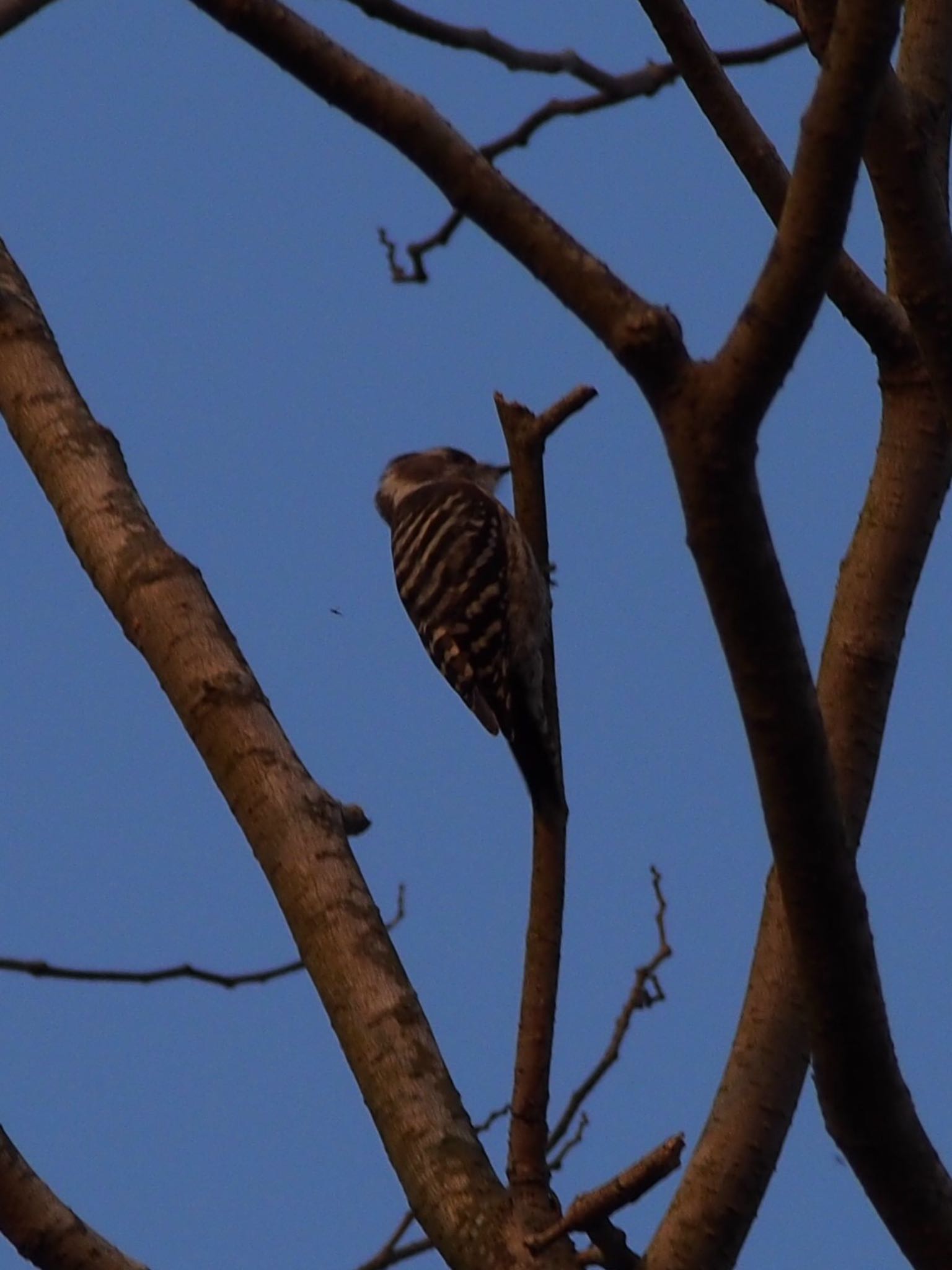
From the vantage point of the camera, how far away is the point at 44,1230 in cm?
254

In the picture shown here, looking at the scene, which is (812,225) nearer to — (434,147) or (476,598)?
(434,147)

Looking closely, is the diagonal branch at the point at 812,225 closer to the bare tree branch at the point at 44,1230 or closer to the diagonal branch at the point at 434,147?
the diagonal branch at the point at 434,147

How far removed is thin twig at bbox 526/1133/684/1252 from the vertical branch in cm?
8

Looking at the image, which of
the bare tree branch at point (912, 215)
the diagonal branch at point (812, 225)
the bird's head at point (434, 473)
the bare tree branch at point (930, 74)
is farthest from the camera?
the bird's head at point (434, 473)

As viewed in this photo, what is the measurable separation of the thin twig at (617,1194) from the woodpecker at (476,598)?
8.45 ft

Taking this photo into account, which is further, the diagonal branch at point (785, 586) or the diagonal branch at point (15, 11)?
the diagonal branch at point (15, 11)

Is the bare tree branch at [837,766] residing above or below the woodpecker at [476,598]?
below

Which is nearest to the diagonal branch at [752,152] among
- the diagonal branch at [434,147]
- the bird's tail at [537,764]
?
the diagonal branch at [434,147]

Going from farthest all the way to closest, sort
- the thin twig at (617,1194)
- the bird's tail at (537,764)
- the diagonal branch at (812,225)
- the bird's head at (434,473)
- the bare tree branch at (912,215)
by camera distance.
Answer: the bird's head at (434,473)
the bird's tail at (537,764)
the bare tree branch at (912,215)
the thin twig at (617,1194)
the diagonal branch at (812,225)

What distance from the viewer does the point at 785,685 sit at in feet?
6.95

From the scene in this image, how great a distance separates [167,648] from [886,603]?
130cm

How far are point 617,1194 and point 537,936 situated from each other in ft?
2.45

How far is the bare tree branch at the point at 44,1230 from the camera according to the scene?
254 cm

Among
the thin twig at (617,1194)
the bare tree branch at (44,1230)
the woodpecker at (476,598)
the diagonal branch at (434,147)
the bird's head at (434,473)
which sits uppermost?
the bird's head at (434,473)
